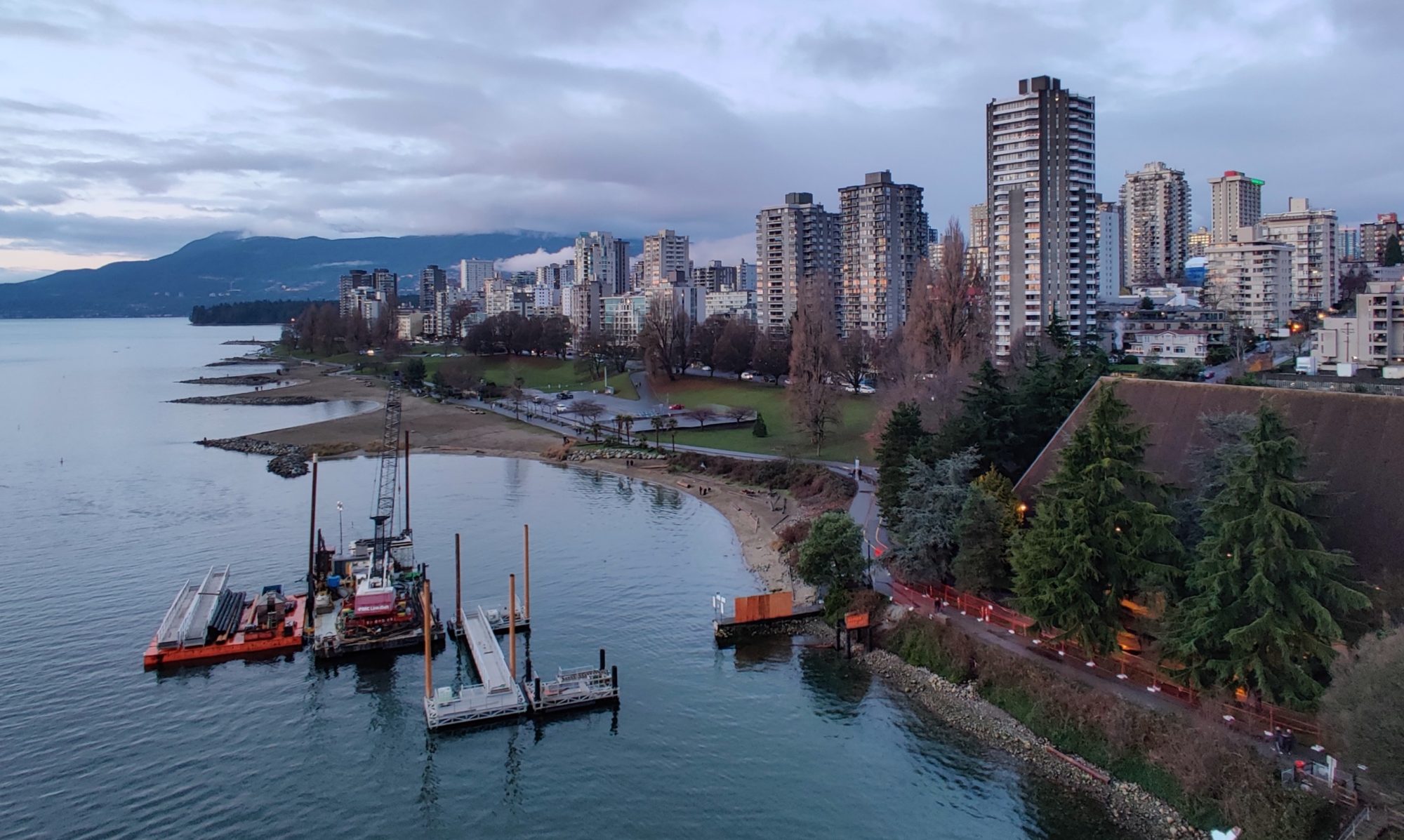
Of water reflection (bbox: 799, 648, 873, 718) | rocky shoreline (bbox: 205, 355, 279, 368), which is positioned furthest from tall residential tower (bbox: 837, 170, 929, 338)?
rocky shoreline (bbox: 205, 355, 279, 368)

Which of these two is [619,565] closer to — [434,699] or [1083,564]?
[434,699]

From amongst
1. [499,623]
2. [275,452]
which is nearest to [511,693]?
[499,623]

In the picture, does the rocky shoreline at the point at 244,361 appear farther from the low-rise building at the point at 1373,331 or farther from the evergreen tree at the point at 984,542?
the evergreen tree at the point at 984,542

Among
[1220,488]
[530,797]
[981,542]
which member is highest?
[1220,488]

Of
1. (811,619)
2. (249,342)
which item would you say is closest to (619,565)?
(811,619)

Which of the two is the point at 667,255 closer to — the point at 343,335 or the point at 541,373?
the point at 343,335

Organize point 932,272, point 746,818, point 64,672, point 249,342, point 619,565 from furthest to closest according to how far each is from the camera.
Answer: point 249,342, point 932,272, point 619,565, point 64,672, point 746,818

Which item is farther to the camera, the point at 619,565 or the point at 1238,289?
the point at 1238,289

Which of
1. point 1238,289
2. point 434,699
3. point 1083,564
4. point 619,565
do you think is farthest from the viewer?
point 1238,289
